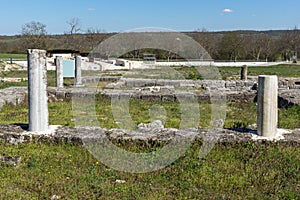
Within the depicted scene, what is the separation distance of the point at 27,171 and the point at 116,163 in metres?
1.48

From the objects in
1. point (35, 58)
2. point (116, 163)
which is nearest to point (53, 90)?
point (35, 58)

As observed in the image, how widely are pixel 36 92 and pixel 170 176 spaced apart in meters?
3.65

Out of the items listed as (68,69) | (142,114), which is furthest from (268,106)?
(68,69)

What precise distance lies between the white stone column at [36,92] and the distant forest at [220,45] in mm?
44596

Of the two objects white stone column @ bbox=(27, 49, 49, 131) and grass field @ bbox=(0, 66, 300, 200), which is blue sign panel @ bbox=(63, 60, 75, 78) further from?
grass field @ bbox=(0, 66, 300, 200)

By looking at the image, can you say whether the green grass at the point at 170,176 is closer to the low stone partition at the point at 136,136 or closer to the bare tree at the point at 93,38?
the low stone partition at the point at 136,136

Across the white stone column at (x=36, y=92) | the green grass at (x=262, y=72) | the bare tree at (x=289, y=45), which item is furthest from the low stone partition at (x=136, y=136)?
the bare tree at (x=289, y=45)

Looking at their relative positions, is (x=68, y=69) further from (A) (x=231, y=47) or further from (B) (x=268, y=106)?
(A) (x=231, y=47)

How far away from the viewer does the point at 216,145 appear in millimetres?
7402

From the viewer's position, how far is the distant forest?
54906 mm

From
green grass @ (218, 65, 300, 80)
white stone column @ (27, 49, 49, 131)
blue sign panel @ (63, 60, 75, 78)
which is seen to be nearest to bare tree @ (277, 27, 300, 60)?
green grass @ (218, 65, 300, 80)

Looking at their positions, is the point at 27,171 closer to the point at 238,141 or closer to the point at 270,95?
the point at 238,141

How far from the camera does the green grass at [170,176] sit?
17.6ft

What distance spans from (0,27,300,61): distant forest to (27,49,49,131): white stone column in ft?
146
